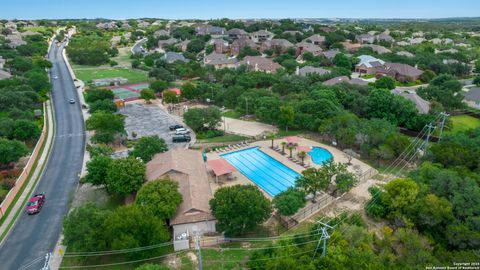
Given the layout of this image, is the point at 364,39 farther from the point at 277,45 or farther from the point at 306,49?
the point at 277,45

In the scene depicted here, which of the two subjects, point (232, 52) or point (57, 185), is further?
point (232, 52)

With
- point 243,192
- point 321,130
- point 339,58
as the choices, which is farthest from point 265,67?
point 243,192

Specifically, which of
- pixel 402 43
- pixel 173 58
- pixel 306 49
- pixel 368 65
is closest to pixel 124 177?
pixel 173 58

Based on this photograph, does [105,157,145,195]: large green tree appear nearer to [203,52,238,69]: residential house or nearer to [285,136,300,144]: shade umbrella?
[285,136,300,144]: shade umbrella

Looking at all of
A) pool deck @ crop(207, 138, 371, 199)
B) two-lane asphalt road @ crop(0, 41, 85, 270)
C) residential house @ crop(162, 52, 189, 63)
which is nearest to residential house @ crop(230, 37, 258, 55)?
residential house @ crop(162, 52, 189, 63)

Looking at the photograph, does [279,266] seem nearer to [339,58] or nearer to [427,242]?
[427,242]

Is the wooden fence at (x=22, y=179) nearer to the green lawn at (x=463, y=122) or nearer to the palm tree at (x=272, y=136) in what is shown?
the palm tree at (x=272, y=136)
